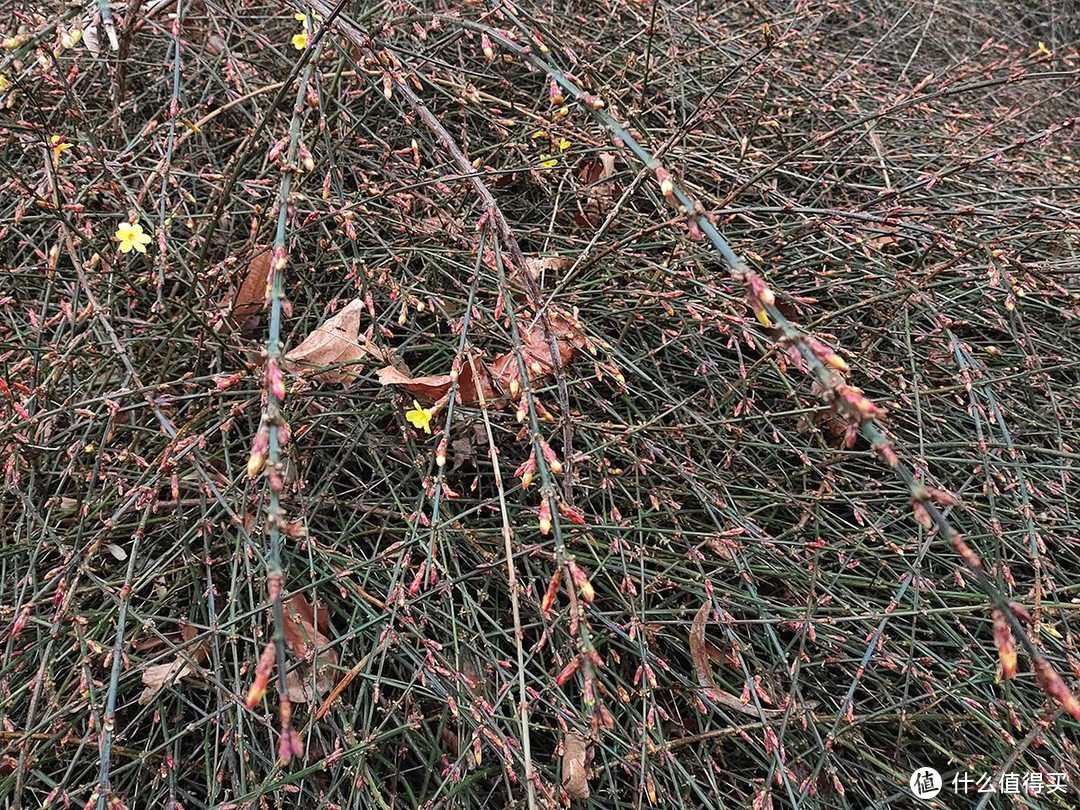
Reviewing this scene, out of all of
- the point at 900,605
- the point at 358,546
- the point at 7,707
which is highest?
the point at 7,707

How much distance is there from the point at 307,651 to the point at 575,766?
54 cm

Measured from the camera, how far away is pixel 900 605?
178cm

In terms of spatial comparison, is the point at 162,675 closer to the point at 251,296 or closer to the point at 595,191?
the point at 251,296

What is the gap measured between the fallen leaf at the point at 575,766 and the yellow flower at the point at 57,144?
5.20 feet

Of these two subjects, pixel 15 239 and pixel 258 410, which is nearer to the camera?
pixel 258 410

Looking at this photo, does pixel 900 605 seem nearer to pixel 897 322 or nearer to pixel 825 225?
pixel 897 322

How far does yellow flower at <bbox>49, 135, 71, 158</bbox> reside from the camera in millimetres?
1699

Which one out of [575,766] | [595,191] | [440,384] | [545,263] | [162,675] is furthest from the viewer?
[595,191]

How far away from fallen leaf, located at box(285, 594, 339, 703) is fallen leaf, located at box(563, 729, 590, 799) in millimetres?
441

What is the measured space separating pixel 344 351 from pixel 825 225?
115 centimetres

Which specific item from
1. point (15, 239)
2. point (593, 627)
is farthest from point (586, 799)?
point (15, 239)

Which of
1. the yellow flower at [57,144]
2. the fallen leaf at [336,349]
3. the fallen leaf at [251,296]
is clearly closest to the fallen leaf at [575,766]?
the fallen leaf at [336,349]

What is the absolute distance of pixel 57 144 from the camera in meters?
1.81

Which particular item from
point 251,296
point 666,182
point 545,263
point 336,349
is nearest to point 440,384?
point 336,349
